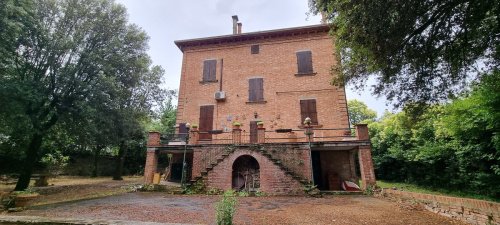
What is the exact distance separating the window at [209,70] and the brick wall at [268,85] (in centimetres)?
30

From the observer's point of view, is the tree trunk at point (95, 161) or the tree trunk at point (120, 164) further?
the tree trunk at point (95, 161)

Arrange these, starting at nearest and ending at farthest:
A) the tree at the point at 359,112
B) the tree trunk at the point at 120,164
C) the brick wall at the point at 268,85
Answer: the brick wall at the point at 268,85
the tree trunk at the point at 120,164
the tree at the point at 359,112

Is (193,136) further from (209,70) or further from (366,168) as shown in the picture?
(366,168)

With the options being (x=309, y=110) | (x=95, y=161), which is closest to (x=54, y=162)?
(x=95, y=161)

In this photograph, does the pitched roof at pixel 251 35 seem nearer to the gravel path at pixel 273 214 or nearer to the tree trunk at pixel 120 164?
the tree trunk at pixel 120 164

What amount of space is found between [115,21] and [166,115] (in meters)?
16.9

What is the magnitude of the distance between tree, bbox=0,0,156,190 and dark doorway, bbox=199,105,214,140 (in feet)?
17.1

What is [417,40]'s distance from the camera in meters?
6.79

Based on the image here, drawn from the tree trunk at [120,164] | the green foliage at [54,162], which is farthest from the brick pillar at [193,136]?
the green foliage at [54,162]

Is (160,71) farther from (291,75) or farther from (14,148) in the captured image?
(291,75)

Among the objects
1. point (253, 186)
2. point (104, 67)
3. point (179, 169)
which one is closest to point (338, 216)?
point (253, 186)

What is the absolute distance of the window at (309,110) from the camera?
14.5 meters

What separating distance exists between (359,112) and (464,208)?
35.0 meters

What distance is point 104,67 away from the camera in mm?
13594
